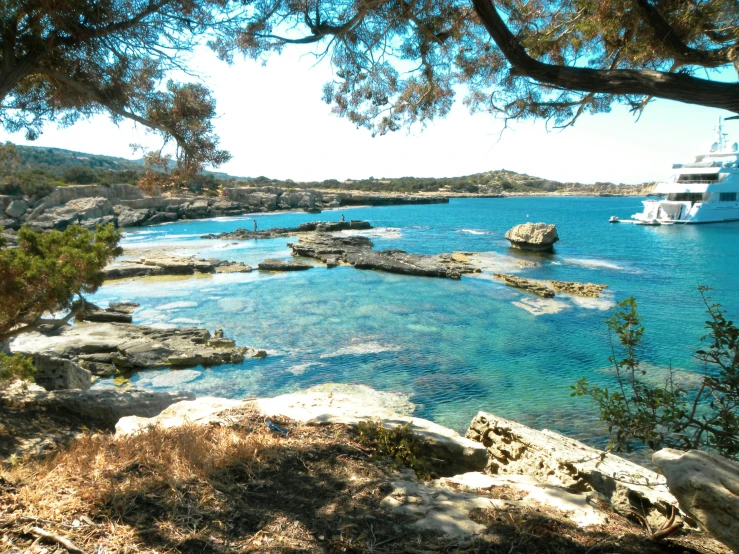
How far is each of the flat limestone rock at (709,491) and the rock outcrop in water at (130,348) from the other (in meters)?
13.0

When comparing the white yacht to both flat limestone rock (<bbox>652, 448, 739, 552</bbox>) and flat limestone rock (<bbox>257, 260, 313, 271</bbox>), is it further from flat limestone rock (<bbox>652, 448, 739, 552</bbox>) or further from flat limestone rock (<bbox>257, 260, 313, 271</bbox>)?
flat limestone rock (<bbox>652, 448, 739, 552</bbox>)

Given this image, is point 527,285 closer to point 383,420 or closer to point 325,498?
point 383,420

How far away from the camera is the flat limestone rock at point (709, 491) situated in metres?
2.82

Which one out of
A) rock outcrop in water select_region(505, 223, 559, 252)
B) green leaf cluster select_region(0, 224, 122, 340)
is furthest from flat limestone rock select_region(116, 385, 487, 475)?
rock outcrop in water select_region(505, 223, 559, 252)

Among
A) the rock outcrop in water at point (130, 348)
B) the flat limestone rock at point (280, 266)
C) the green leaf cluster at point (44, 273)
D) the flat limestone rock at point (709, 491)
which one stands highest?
the green leaf cluster at point (44, 273)

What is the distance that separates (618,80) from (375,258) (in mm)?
29695

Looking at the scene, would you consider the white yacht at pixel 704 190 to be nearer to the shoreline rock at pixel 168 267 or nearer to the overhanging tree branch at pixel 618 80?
the shoreline rock at pixel 168 267

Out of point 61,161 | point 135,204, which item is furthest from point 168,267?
point 61,161

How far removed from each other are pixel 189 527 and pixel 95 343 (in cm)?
1399

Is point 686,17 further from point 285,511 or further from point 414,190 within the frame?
point 414,190

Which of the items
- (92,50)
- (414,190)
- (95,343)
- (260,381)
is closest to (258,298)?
(95,343)

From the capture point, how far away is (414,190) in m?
151

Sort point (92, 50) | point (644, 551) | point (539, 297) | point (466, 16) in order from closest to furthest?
point (644, 551), point (92, 50), point (466, 16), point (539, 297)

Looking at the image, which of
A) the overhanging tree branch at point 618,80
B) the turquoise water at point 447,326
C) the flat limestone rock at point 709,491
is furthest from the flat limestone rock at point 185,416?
the turquoise water at point 447,326
